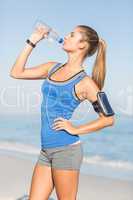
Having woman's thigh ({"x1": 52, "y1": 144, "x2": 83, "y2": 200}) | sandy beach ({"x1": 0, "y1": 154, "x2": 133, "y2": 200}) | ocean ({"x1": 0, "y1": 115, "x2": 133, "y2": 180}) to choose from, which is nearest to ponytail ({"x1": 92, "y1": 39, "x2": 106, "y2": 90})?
woman's thigh ({"x1": 52, "y1": 144, "x2": 83, "y2": 200})

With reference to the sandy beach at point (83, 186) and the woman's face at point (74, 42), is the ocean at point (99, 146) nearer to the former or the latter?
the sandy beach at point (83, 186)

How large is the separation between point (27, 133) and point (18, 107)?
294mm

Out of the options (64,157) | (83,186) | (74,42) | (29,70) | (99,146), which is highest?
(74,42)

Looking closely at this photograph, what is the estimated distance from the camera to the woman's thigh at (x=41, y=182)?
1.64 m

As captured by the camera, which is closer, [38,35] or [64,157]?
[64,157]

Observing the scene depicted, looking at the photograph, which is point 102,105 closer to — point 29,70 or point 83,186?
point 29,70

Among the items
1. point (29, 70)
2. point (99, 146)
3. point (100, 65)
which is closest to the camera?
point (100, 65)

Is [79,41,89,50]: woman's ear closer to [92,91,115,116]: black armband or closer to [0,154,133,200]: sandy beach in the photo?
[92,91,115,116]: black armband

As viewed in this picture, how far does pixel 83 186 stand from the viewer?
259 cm

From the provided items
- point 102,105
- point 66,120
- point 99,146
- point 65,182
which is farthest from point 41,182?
point 99,146

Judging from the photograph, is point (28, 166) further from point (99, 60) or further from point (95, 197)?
point (99, 60)

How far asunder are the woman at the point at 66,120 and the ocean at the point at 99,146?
2.66 feet

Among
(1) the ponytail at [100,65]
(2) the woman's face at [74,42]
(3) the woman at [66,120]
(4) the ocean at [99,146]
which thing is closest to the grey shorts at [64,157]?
(3) the woman at [66,120]

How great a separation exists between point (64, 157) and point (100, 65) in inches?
15.3
